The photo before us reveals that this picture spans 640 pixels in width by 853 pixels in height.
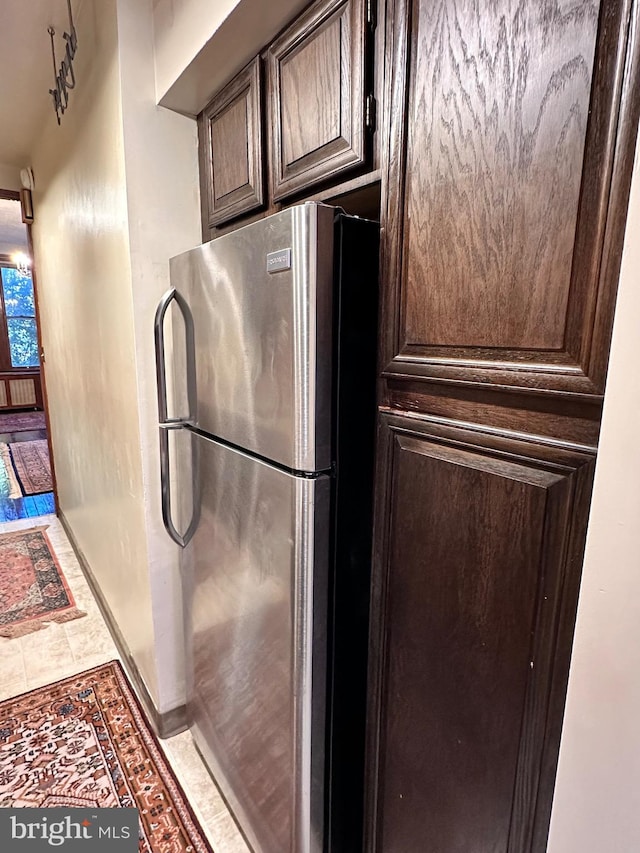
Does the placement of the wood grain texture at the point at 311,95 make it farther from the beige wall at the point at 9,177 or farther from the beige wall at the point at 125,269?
the beige wall at the point at 9,177

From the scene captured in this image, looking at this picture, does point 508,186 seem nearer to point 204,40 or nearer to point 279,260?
point 279,260

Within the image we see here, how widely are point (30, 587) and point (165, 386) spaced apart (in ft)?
6.52

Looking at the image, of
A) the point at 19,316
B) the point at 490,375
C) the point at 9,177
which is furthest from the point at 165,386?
the point at 19,316

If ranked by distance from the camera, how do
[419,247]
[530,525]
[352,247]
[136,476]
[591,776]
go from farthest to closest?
[136,476] → [352,247] → [419,247] → [530,525] → [591,776]

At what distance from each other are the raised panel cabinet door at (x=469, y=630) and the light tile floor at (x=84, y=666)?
696 millimetres

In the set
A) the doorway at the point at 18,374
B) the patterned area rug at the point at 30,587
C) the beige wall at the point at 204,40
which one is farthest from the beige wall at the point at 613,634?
the doorway at the point at 18,374

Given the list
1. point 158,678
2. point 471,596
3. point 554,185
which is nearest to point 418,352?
point 554,185

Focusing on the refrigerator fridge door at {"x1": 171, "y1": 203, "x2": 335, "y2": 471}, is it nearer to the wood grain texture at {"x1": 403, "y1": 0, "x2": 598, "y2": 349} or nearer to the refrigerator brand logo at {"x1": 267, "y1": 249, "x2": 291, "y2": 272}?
the refrigerator brand logo at {"x1": 267, "y1": 249, "x2": 291, "y2": 272}

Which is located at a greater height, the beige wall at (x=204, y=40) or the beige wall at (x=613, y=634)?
the beige wall at (x=204, y=40)

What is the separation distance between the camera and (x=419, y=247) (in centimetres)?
77

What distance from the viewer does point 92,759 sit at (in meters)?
1.58

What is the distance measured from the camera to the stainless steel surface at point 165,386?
1.31 m

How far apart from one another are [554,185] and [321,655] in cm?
93

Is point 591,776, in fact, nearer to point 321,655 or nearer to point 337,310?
point 321,655
